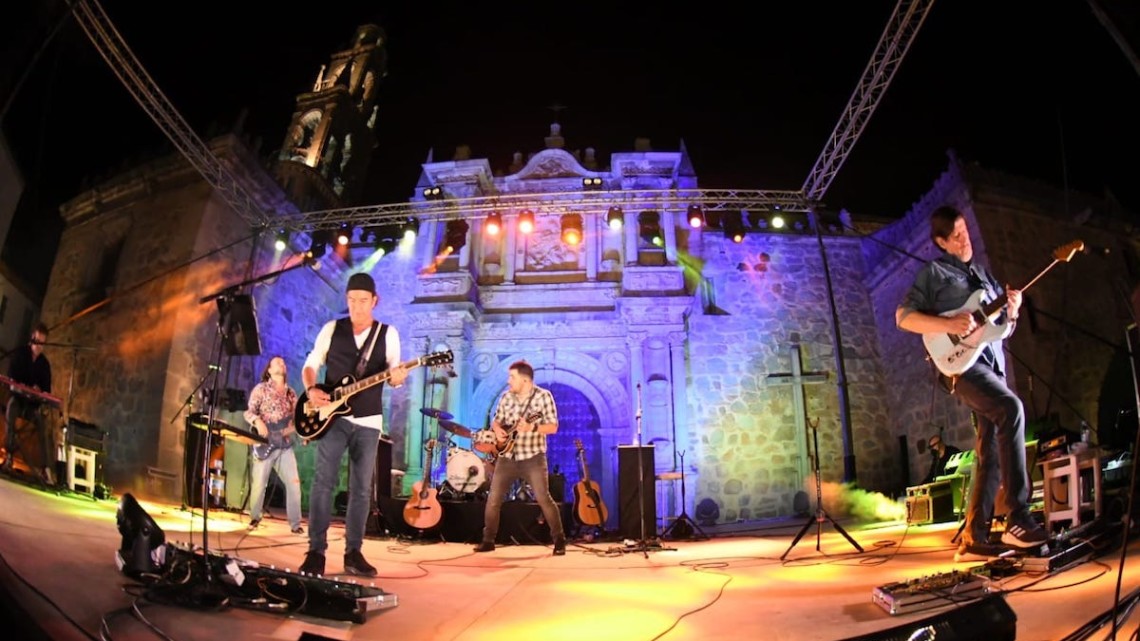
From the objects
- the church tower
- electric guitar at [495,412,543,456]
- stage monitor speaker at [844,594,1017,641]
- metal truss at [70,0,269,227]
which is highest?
the church tower

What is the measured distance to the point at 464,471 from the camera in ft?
28.5

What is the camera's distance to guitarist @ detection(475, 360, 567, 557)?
6117mm

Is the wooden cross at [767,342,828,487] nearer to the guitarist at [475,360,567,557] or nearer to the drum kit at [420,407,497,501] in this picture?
the drum kit at [420,407,497,501]

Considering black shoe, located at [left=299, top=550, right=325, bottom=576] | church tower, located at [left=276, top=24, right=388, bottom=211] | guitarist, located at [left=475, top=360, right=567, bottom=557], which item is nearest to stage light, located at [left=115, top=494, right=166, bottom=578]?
black shoe, located at [left=299, top=550, right=325, bottom=576]

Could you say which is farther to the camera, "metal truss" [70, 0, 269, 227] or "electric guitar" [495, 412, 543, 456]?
"metal truss" [70, 0, 269, 227]

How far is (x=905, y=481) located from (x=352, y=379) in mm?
12333

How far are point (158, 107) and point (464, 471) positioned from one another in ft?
22.6

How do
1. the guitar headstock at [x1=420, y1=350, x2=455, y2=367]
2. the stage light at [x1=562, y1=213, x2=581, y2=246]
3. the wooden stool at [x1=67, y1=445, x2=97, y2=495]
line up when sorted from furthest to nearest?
the stage light at [x1=562, y1=213, x2=581, y2=246], the wooden stool at [x1=67, y1=445, x2=97, y2=495], the guitar headstock at [x1=420, y1=350, x2=455, y2=367]

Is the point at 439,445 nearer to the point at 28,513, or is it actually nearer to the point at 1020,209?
the point at 28,513

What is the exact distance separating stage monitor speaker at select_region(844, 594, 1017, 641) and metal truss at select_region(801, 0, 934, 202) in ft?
25.4

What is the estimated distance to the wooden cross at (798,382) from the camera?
1277 centimetres

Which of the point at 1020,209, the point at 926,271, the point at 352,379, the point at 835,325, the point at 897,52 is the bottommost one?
the point at 352,379

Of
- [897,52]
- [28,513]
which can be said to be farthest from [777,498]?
[28,513]

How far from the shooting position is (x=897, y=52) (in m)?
8.25
